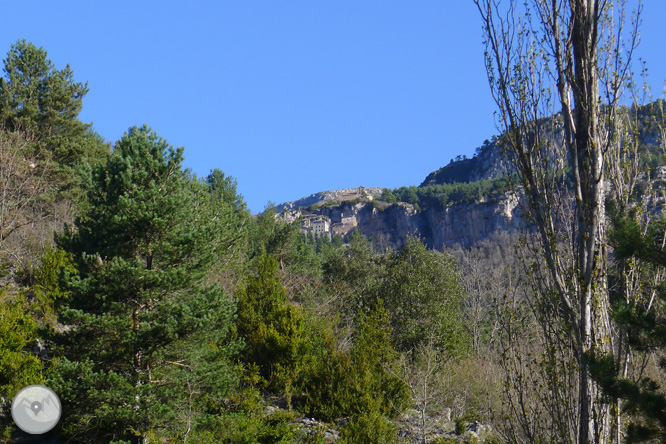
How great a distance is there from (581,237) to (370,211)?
91581 millimetres

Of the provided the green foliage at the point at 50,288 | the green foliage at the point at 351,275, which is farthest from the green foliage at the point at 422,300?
the green foliage at the point at 50,288

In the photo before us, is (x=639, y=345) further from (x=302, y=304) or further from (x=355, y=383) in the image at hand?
(x=302, y=304)

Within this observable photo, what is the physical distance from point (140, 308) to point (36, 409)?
8.17 ft

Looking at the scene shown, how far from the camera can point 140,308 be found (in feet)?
38.3

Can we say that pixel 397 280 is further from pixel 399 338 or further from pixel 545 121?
pixel 545 121

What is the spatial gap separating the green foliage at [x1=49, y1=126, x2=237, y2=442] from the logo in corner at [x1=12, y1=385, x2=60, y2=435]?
0.77ft

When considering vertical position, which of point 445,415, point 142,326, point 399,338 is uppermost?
point 142,326

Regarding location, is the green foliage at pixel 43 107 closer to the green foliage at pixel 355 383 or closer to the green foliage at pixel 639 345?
the green foliage at pixel 355 383

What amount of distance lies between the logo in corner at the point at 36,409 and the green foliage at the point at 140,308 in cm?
24

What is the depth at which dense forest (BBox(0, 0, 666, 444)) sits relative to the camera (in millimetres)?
5465

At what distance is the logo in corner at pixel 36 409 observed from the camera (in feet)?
34.5

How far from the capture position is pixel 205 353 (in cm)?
1180

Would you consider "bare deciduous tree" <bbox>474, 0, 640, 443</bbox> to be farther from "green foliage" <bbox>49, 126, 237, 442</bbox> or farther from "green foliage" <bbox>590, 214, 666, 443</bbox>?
"green foliage" <bbox>49, 126, 237, 442</bbox>

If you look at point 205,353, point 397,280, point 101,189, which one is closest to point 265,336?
point 205,353
